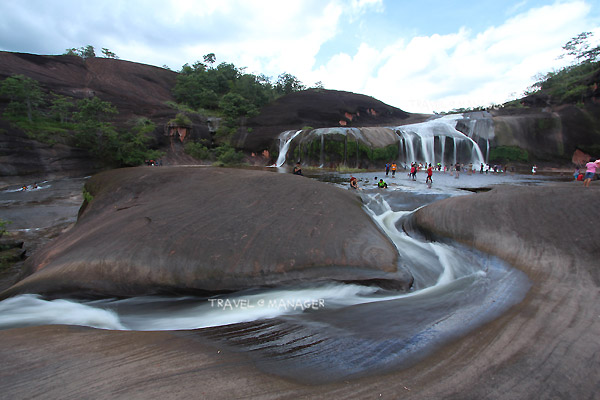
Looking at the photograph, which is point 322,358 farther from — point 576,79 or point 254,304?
point 576,79

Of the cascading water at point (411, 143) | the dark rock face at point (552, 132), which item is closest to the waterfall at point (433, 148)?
the cascading water at point (411, 143)

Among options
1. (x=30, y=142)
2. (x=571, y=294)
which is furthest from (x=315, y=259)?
(x=30, y=142)

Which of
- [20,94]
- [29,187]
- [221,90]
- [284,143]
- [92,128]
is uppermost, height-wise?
[221,90]

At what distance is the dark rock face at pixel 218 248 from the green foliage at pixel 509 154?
21.6 m

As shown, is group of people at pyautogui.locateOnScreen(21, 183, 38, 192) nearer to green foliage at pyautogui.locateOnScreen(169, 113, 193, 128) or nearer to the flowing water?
green foliage at pyautogui.locateOnScreen(169, 113, 193, 128)

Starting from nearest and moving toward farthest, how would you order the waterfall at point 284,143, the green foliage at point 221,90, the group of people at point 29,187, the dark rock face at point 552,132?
the group of people at point 29,187 < the dark rock face at point 552,132 < the waterfall at point 284,143 < the green foliage at point 221,90

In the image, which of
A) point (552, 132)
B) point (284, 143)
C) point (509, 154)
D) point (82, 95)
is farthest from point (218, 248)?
point (82, 95)

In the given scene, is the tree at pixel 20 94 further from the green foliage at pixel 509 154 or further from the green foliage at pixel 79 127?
the green foliage at pixel 509 154

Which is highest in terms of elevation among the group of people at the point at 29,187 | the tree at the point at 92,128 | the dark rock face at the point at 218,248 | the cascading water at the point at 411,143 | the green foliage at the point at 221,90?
the green foliage at the point at 221,90

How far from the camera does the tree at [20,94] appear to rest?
17.6 meters

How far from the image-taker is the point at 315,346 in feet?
4.96

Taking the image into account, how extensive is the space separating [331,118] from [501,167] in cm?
1666

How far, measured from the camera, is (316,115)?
30562 millimetres

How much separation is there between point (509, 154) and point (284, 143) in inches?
636
